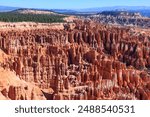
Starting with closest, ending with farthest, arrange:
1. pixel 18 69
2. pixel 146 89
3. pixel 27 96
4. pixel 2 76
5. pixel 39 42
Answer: pixel 27 96
pixel 2 76
pixel 146 89
pixel 18 69
pixel 39 42

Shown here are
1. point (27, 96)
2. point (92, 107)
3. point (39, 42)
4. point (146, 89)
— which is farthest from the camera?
point (39, 42)

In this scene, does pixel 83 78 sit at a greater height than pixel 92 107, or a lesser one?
lesser

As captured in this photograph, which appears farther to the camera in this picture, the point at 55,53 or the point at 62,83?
the point at 55,53

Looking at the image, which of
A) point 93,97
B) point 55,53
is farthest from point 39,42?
point 93,97

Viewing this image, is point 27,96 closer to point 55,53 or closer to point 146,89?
point 146,89

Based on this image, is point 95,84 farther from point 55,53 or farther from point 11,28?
point 11,28

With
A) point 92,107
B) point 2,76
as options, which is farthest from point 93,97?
point 92,107
